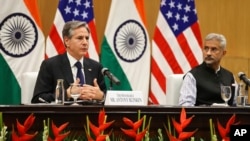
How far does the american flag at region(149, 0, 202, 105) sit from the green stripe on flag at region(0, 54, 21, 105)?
1473mm

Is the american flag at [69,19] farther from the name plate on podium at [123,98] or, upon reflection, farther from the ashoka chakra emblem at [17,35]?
the name plate on podium at [123,98]

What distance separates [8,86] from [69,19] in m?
0.92

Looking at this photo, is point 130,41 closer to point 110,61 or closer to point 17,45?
point 110,61

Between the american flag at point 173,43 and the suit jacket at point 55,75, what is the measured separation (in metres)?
1.66

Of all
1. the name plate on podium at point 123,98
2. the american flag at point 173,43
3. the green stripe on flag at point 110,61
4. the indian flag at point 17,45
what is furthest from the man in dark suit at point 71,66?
the american flag at point 173,43

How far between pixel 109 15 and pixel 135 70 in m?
0.65

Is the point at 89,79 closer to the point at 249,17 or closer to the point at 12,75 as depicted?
the point at 12,75

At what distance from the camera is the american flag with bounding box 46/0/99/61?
18.6ft

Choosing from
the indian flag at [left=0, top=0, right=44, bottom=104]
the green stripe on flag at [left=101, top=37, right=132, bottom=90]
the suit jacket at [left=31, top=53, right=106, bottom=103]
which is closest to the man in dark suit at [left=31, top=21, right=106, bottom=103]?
the suit jacket at [left=31, top=53, right=106, bottom=103]

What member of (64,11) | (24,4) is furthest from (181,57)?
(24,4)

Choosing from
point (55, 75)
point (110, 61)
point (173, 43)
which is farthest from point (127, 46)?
point (55, 75)

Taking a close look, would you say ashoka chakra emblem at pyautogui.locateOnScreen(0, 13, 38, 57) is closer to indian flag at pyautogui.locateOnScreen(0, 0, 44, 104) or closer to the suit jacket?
indian flag at pyautogui.locateOnScreen(0, 0, 44, 104)

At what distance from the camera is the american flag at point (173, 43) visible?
20.0ft

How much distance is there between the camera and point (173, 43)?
245 inches
